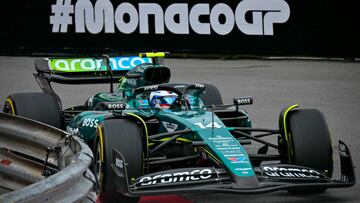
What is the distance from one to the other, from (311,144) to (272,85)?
889cm

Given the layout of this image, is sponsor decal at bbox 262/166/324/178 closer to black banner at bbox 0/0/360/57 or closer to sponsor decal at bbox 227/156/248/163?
sponsor decal at bbox 227/156/248/163

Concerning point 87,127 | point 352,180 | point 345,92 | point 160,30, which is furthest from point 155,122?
point 160,30

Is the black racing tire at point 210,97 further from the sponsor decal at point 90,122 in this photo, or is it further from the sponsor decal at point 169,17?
the sponsor decal at point 169,17

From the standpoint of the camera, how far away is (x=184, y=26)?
1955 cm

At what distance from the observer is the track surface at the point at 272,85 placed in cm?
1190

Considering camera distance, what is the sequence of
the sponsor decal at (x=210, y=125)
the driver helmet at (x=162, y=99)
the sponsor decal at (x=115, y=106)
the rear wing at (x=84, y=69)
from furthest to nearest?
the rear wing at (x=84, y=69) → the driver helmet at (x=162, y=99) → the sponsor decal at (x=115, y=106) → the sponsor decal at (x=210, y=125)

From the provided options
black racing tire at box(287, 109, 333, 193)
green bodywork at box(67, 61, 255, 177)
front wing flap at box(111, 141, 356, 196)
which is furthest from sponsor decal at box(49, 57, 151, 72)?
front wing flap at box(111, 141, 356, 196)

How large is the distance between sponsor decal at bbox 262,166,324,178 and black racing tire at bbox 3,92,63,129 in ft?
10.6

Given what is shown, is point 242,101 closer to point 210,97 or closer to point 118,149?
point 210,97

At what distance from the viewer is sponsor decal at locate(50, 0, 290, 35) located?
61.8 feet

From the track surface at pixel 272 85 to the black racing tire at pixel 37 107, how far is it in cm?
308

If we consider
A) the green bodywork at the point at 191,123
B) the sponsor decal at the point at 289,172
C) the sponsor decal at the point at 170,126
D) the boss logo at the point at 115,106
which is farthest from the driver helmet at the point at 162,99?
the sponsor decal at the point at 289,172

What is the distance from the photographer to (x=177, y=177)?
629cm

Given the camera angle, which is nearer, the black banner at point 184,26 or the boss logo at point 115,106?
the boss logo at point 115,106
